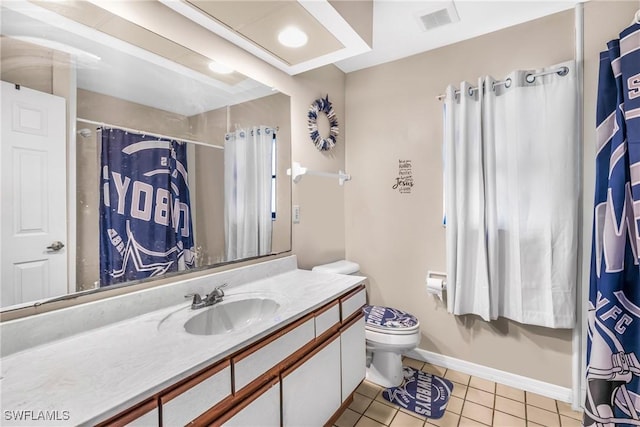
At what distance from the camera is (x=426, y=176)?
2242 millimetres

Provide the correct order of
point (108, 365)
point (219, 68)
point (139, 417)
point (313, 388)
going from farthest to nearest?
point (219, 68) < point (313, 388) < point (108, 365) < point (139, 417)

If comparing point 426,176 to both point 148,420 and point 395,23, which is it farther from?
point 148,420

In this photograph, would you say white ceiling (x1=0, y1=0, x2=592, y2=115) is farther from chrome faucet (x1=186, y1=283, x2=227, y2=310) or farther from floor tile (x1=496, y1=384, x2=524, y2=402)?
floor tile (x1=496, y1=384, x2=524, y2=402)

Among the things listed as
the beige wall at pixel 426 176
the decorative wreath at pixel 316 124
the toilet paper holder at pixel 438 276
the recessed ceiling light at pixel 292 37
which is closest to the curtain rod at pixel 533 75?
the beige wall at pixel 426 176

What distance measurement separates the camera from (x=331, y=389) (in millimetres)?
1442

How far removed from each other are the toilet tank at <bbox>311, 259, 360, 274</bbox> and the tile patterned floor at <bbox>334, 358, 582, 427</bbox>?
2.70 feet

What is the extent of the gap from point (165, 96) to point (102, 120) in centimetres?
32

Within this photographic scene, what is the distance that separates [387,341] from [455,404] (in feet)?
1.85

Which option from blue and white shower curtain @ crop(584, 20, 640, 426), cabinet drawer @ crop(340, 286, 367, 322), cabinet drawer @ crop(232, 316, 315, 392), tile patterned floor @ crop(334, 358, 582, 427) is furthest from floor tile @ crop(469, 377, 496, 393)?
cabinet drawer @ crop(232, 316, 315, 392)

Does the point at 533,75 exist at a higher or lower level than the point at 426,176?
higher

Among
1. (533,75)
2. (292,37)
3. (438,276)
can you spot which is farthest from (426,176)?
(292,37)

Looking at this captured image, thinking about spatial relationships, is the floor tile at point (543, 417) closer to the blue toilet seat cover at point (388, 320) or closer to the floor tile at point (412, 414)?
the floor tile at point (412, 414)

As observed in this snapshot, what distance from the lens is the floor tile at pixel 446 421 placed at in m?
1.60

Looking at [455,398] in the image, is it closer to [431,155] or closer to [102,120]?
[431,155]
